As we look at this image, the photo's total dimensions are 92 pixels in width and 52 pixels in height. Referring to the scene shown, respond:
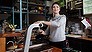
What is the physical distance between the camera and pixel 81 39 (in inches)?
127

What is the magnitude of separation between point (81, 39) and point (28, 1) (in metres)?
2.20

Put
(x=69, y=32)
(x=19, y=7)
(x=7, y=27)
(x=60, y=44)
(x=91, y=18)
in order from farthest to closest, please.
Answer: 1. (x=69, y=32)
2. (x=19, y=7)
3. (x=91, y=18)
4. (x=7, y=27)
5. (x=60, y=44)

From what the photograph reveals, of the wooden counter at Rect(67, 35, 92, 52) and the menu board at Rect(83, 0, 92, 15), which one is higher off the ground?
the menu board at Rect(83, 0, 92, 15)

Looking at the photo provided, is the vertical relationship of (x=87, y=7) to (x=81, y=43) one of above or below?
above

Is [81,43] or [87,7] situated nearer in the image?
[81,43]

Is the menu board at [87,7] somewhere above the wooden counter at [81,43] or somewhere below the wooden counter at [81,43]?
above

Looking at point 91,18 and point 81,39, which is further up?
point 91,18

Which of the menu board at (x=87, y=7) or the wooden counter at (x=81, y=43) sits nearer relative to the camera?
the wooden counter at (x=81, y=43)

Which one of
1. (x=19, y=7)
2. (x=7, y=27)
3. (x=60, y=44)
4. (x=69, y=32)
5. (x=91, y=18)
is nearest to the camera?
(x=60, y=44)

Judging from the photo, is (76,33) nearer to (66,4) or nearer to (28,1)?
(66,4)

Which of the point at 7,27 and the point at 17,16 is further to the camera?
the point at 17,16

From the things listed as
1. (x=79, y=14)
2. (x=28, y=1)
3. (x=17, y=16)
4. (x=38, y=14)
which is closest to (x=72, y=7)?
(x=79, y=14)

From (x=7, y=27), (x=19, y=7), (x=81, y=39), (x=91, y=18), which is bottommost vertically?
(x=81, y=39)

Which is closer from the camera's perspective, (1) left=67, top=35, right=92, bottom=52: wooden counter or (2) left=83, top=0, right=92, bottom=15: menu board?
(1) left=67, top=35, right=92, bottom=52: wooden counter
